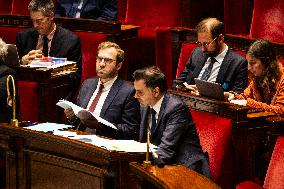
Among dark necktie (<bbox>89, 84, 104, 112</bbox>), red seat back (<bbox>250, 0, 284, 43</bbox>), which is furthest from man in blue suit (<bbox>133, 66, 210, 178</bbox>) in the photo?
red seat back (<bbox>250, 0, 284, 43</bbox>)

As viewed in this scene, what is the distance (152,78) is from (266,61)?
52 cm

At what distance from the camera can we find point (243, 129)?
76.4 inches

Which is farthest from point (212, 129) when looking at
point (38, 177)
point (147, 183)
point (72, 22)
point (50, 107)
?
point (72, 22)

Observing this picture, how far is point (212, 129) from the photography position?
1906 millimetres

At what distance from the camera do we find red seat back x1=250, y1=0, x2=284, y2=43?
9.27 ft

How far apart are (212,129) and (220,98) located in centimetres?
19

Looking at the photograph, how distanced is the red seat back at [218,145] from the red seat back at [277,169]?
7.2 inches

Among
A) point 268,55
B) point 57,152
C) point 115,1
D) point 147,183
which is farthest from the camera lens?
point 115,1

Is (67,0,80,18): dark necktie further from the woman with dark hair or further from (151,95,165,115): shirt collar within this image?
(151,95,165,115): shirt collar

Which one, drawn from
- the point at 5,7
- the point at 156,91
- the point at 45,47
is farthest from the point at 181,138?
the point at 5,7

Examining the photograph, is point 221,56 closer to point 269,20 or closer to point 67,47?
point 269,20

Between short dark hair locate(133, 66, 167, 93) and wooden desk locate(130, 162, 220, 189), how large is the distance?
309 mm

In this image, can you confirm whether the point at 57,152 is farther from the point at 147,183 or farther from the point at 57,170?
the point at 147,183

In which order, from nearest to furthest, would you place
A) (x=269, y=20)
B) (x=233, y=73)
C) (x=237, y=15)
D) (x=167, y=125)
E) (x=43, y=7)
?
(x=167, y=125) → (x=233, y=73) → (x=43, y=7) → (x=269, y=20) → (x=237, y=15)
